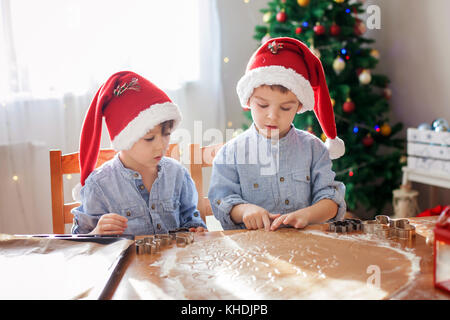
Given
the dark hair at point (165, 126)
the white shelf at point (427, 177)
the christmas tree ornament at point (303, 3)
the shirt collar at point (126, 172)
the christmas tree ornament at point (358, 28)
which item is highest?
the christmas tree ornament at point (303, 3)

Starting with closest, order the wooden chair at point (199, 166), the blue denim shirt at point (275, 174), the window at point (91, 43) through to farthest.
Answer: the blue denim shirt at point (275, 174), the wooden chair at point (199, 166), the window at point (91, 43)

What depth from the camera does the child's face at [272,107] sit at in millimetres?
1213

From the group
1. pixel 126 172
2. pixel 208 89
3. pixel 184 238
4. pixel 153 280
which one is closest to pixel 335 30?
pixel 208 89

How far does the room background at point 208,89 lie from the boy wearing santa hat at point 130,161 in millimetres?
1327

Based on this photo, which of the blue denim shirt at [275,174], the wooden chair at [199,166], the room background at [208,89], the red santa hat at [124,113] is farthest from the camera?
the room background at [208,89]

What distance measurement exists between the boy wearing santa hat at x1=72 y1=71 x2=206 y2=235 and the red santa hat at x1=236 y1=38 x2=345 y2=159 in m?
0.26

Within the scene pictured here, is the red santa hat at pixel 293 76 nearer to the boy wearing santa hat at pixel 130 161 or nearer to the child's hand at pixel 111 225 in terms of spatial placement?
the boy wearing santa hat at pixel 130 161

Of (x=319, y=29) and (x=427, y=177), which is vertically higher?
(x=319, y=29)

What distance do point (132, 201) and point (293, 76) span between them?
612mm

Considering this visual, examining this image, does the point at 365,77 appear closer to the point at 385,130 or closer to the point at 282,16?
the point at 385,130

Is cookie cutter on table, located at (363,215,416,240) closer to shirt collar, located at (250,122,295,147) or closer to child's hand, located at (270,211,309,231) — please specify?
child's hand, located at (270,211,309,231)

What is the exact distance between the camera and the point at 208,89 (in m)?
2.92

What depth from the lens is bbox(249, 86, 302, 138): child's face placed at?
1213 mm

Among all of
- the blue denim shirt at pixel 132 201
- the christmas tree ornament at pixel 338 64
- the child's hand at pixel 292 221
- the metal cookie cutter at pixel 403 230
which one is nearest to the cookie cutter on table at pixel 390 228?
the metal cookie cutter at pixel 403 230
